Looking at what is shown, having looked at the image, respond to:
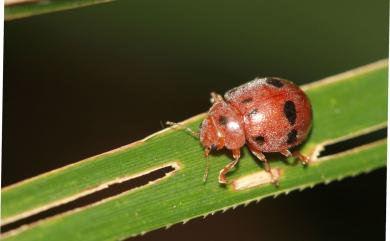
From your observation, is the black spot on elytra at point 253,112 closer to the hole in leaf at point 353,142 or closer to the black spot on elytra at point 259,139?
the black spot on elytra at point 259,139

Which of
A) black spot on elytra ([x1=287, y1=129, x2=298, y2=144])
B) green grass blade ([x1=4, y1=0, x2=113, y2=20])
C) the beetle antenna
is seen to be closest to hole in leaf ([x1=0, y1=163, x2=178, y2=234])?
the beetle antenna

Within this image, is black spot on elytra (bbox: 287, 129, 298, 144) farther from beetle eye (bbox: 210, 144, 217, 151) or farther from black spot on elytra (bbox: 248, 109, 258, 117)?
beetle eye (bbox: 210, 144, 217, 151)

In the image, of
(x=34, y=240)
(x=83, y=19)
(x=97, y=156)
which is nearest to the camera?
(x=34, y=240)

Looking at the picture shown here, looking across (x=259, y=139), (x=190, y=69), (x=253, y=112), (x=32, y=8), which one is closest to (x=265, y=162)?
(x=259, y=139)

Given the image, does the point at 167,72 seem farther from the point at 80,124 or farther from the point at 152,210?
the point at 152,210

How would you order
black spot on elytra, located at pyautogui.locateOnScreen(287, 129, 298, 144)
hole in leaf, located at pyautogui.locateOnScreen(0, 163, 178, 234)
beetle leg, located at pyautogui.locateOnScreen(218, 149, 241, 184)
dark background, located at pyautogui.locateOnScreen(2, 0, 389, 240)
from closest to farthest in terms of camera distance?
hole in leaf, located at pyautogui.locateOnScreen(0, 163, 178, 234) → beetle leg, located at pyautogui.locateOnScreen(218, 149, 241, 184) → black spot on elytra, located at pyautogui.locateOnScreen(287, 129, 298, 144) → dark background, located at pyautogui.locateOnScreen(2, 0, 389, 240)

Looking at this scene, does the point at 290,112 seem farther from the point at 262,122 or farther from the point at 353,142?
the point at 353,142

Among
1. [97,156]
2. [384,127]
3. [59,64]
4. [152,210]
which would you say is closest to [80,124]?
[59,64]
